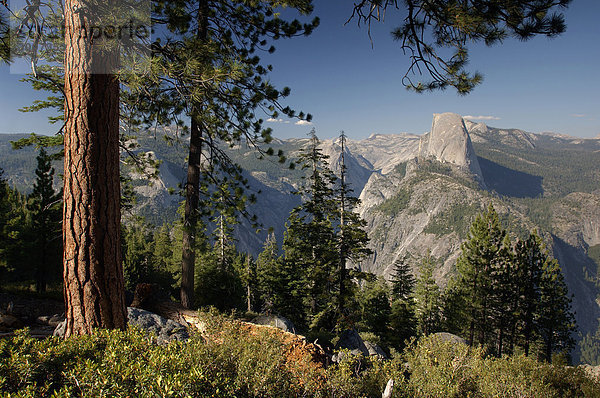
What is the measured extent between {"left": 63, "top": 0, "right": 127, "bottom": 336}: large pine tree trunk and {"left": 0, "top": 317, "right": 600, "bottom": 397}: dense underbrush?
689mm

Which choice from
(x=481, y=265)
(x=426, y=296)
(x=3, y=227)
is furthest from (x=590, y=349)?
(x=3, y=227)

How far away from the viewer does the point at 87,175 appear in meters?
3.50

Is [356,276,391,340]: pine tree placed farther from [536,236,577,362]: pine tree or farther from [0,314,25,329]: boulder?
[0,314,25,329]: boulder

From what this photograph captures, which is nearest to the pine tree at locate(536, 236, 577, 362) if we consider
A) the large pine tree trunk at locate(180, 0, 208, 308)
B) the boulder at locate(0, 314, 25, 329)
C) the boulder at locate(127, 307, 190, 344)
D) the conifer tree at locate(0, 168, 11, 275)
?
the large pine tree trunk at locate(180, 0, 208, 308)

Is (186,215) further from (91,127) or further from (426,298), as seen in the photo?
(426,298)

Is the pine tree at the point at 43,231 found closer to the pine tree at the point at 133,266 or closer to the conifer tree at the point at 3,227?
the conifer tree at the point at 3,227

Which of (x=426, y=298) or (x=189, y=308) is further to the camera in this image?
(x=426, y=298)

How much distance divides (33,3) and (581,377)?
Answer: 43.5ft

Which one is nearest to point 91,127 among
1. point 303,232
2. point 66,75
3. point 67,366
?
point 66,75

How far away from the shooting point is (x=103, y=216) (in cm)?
360

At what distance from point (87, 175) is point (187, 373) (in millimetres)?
2807

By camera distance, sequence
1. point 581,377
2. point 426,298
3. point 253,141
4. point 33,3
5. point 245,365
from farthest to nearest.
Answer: point 426,298
point 581,377
point 253,141
point 33,3
point 245,365

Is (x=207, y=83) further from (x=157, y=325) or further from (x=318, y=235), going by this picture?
(x=318, y=235)

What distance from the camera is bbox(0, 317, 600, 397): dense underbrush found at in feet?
6.70
